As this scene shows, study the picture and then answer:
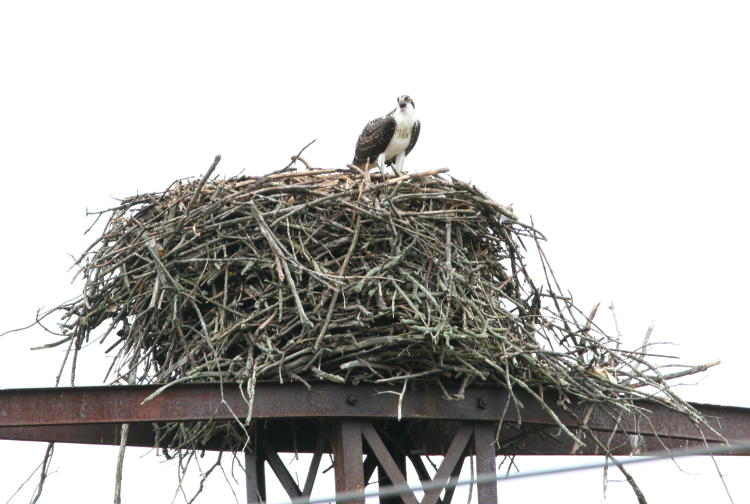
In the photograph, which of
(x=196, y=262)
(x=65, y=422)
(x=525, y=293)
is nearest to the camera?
(x=65, y=422)

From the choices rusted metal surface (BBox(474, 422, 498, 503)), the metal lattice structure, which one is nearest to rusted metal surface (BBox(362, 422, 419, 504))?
the metal lattice structure

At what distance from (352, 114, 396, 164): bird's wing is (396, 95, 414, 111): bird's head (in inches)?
4.7

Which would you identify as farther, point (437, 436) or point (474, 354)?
point (437, 436)

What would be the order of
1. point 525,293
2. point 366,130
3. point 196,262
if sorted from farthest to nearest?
1. point 366,130
2. point 525,293
3. point 196,262

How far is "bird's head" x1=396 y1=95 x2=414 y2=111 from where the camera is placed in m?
9.91

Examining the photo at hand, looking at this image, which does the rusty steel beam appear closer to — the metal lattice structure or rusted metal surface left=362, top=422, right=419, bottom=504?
the metal lattice structure

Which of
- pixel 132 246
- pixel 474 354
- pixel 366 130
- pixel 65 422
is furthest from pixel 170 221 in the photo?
pixel 366 130

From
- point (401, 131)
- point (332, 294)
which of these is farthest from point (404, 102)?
point (332, 294)

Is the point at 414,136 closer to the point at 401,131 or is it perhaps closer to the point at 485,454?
the point at 401,131

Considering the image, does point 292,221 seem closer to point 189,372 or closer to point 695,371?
point 189,372

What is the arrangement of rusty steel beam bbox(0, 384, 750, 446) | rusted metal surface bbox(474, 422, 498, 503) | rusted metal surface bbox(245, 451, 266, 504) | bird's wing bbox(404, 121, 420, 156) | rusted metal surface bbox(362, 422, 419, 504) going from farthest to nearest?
bird's wing bbox(404, 121, 420, 156) < rusted metal surface bbox(245, 451, 266, 504) < rusted metal surface bbox(474, 422, 498, 503) < rusted metal surface bbox(362, 422, 419, 504) < rusty steel beam bbox(0, 384, 750, 446)

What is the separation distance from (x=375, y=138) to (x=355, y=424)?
11.9ft

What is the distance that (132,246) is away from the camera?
741cm

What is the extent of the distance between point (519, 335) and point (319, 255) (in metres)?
1.30
